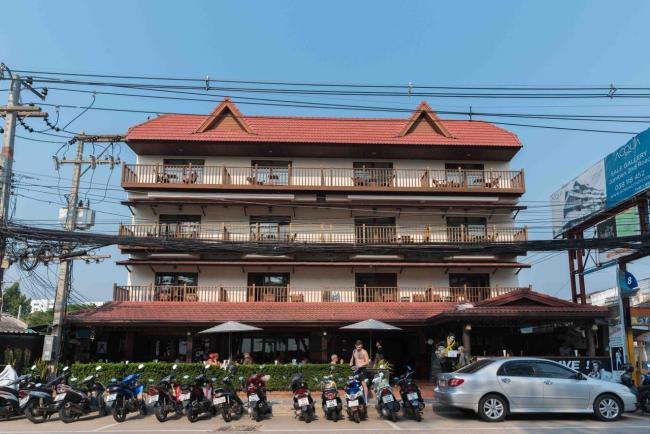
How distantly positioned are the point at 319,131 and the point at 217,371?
1447 centimetres

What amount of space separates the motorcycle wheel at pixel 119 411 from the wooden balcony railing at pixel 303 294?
1105 cm

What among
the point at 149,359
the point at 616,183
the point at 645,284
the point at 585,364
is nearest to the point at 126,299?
the point at 149,359

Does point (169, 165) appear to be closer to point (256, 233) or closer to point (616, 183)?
point (256, 233)

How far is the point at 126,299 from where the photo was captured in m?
23.8

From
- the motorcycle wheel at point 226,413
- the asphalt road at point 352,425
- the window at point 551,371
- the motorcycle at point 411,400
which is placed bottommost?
the asphalt road at point 352,425

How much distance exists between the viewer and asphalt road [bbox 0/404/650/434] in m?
11.3

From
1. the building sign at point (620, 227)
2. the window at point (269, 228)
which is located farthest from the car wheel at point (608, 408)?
the window at point (269, 228)

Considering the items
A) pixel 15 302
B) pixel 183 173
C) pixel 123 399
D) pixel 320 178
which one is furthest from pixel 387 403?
pixel 15 302

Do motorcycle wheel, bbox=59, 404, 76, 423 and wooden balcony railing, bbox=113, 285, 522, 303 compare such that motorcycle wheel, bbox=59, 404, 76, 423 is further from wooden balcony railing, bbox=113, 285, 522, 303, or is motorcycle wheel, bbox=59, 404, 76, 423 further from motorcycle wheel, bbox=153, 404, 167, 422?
wooden balcony railing, bbox=113, 285, 522, 303

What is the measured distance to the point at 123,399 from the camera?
13.1 m

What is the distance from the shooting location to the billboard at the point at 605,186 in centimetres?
2030

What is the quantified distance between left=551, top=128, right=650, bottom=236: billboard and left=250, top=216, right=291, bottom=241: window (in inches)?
514

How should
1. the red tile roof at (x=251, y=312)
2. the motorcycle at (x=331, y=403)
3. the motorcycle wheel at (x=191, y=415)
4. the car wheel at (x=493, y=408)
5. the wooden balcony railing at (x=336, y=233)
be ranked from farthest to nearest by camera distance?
the wooden balcony railing at (x=336, y=233) < the red tile roof at (x=251, y=312) < the motorcycle wheel at (x=191, y=415) < the motorcycle at (x=331, y=403) < the car wheel at (x=493, y=408)

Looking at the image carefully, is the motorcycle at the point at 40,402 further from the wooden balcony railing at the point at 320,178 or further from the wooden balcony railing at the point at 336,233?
the wooden balcony railing at the point at 320,178
